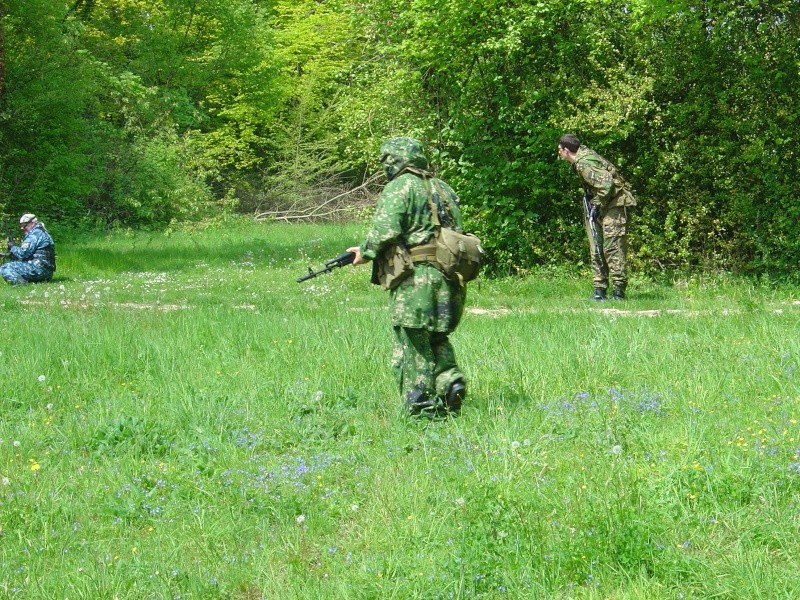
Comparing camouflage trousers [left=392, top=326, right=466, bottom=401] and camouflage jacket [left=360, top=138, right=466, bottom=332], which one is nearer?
camouflage jacket [left=360, top=138, right=466, bottom=332]

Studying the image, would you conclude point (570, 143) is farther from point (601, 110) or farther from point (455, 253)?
point (455, 253)

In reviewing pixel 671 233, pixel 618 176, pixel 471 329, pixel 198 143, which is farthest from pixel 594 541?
pixel 198 143

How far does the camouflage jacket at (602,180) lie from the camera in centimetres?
1247

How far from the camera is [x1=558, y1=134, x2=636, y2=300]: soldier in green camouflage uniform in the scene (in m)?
12.5

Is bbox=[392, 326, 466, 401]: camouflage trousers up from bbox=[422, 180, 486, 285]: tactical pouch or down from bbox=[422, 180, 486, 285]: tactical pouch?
down

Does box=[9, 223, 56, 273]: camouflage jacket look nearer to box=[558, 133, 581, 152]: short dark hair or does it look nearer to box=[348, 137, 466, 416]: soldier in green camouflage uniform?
box=[558, 133, 581, 152]: short dark hair

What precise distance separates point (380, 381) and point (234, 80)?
3455 cm

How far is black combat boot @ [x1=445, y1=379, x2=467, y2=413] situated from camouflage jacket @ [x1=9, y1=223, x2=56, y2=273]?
37.1ft

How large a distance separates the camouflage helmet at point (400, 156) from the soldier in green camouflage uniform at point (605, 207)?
6107 mm

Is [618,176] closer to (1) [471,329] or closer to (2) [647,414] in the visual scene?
(1) [471,329]

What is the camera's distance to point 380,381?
300 inches

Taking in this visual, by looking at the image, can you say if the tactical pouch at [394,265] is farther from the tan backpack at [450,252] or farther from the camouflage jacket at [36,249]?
the camouflage jacket at [36,249]

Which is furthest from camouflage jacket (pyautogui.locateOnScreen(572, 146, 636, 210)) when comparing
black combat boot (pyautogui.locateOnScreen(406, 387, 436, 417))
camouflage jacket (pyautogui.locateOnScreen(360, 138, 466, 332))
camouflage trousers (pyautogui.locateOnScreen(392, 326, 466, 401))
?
black combat boot (pyautogui.locateOnScreen(406, 387, 436, 417))

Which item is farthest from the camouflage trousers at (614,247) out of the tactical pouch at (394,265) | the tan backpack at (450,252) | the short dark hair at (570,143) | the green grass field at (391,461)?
the tactical pouch at (394,265)
